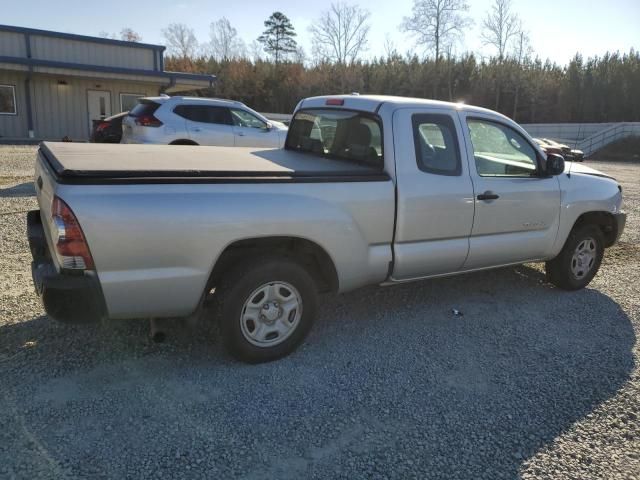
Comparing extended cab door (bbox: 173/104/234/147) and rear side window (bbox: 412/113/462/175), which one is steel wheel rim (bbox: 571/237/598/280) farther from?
extended cab door (bbox: 173/104/234/147)

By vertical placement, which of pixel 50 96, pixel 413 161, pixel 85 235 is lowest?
pixel 85 235

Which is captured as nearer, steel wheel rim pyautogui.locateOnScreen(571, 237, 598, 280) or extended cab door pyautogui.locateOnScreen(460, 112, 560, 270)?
extended cab door pyautogui.locateOnScreen(460, 112, 560, 270)

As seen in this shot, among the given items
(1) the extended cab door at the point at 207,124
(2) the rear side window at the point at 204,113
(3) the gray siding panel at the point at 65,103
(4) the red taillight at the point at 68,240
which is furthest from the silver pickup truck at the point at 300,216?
(3) the gray siding panel at the point at 65,103

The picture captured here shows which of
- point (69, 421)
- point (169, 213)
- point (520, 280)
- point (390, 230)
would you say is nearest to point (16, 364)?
point (69, 421)

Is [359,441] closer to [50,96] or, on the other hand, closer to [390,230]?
[390,230]

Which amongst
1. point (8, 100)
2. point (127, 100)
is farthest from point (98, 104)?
point (8, 100)

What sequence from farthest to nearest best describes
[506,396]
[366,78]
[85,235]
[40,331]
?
[366,78] → [40,331] → [506,396] → [85,235]

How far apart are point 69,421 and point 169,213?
52.0 inches

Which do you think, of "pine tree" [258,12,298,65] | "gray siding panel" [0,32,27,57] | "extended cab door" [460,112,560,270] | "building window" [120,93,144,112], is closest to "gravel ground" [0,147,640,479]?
"extended cab door" [460,112,560,270]

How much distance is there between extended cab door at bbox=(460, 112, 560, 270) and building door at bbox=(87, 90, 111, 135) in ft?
75.0

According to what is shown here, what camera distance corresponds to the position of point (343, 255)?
385 centimetres

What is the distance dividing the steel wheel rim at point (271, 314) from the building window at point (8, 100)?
77.3 ft

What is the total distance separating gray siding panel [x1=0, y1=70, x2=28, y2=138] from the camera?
73.0 ft

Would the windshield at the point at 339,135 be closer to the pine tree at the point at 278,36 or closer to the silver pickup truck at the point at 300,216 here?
the silver pickup truck at the point at 300,216
